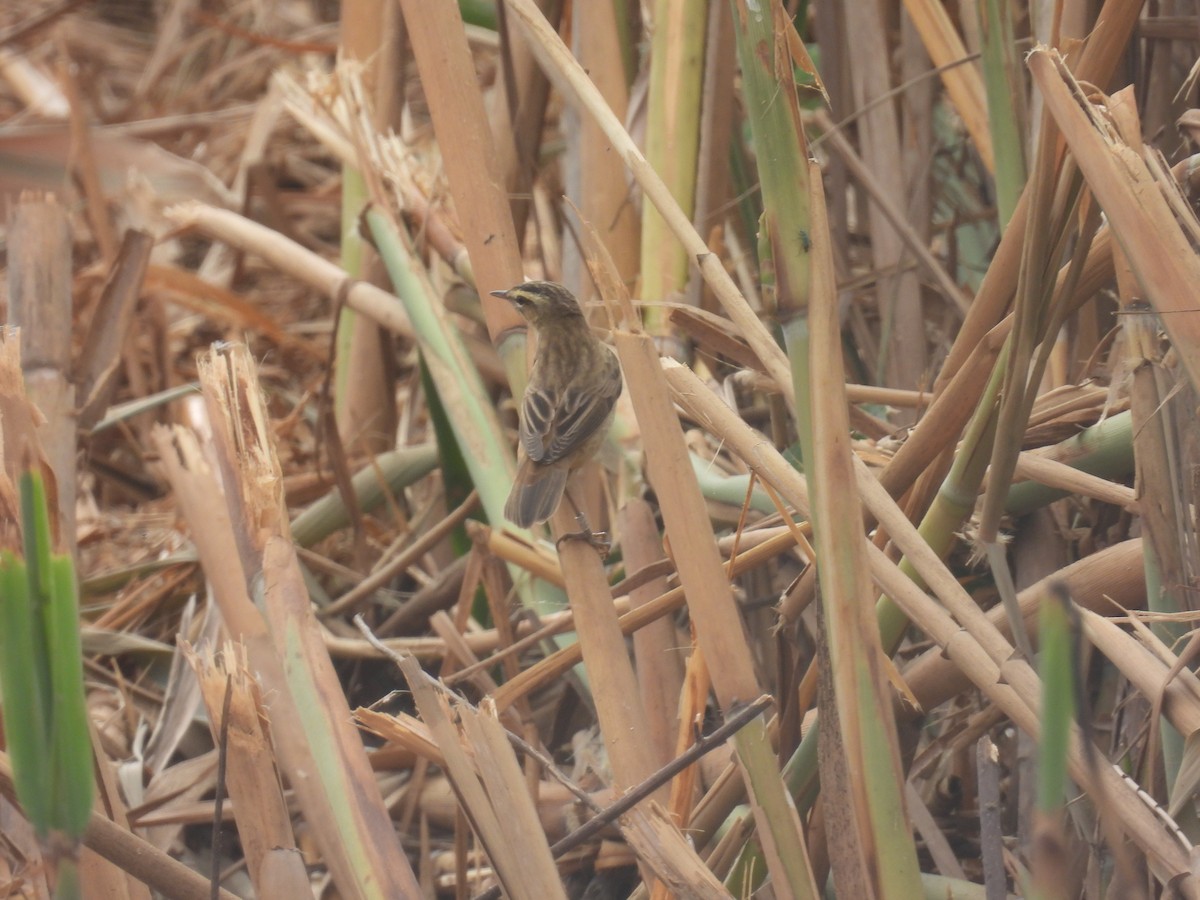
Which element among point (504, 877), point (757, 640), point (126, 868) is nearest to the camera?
point (504, 877)

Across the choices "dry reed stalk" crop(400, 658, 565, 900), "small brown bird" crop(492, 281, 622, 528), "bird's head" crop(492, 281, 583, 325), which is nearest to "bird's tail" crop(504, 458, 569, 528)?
"small brown bird" crop(492, 281, 622, 528)

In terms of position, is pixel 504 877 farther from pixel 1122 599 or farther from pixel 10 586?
pixel 1122 599

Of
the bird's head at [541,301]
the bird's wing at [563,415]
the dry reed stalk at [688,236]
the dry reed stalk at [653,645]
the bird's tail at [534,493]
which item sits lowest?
the dry reed stalk at [653,645]

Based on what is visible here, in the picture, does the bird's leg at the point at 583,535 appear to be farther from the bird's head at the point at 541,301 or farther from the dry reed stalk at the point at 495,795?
the dry reed stalk at the point at 495,795

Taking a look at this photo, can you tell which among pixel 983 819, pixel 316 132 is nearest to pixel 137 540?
pixel 316 132

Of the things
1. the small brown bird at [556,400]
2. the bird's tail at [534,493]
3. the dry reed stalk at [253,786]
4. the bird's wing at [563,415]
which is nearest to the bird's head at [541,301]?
the small brown bird at [556,400]

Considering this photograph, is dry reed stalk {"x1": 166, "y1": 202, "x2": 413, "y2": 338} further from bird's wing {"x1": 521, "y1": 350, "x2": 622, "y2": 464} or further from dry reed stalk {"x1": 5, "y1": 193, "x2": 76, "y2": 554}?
dry reed stalk {"x1": 5, "y1": 193, "x2": 76, "y2": 554}
